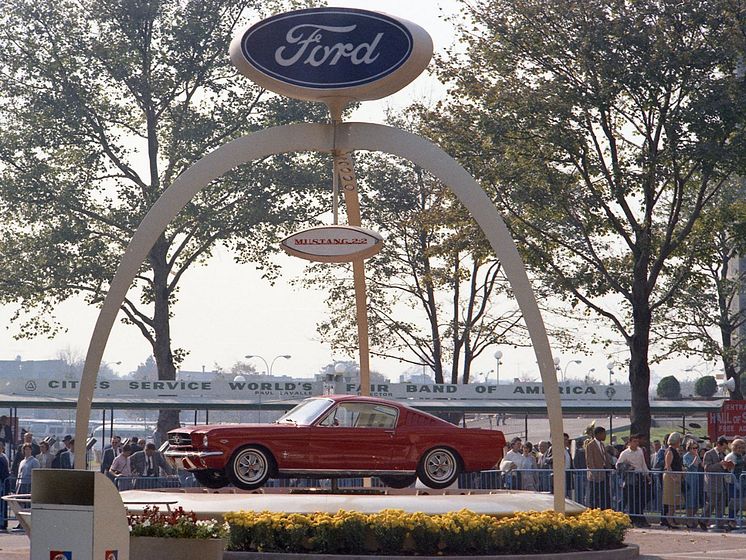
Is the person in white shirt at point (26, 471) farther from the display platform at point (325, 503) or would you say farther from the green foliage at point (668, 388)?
the green foliage at point (668, 388)

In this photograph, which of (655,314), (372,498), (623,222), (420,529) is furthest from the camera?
(655,314)

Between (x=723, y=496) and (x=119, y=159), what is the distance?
21.1m

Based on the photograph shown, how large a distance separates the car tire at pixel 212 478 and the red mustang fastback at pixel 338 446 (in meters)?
0.01

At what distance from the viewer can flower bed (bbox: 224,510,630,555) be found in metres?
15.4

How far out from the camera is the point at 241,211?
3650 centimetres

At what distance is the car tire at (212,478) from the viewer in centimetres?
1822

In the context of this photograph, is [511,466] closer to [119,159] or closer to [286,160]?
[286,160]

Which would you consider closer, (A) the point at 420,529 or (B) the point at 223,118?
(A) the point at 420,529

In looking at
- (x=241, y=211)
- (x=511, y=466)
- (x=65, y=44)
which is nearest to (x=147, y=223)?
(x=511, y=466)

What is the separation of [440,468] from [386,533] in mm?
3778

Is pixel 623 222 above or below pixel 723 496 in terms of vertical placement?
above

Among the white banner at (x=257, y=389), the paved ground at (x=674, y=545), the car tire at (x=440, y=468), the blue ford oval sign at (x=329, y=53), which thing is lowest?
the paved ground at (x=674, y=545)

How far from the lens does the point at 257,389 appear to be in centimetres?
3825

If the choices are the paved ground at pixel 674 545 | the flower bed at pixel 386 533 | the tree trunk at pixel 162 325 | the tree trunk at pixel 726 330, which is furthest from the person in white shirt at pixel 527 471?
the tree trunk at pixel 726 330
